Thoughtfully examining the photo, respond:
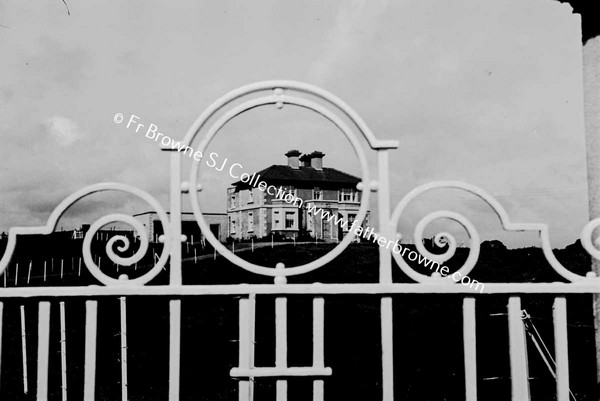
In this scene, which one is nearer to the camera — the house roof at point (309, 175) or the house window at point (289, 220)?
the house roof at point (309, 175)

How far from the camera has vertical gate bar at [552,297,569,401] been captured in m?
2.10

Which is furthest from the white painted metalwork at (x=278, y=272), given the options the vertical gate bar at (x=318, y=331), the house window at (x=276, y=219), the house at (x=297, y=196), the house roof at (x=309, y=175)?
the house window at (x=276, y=219)

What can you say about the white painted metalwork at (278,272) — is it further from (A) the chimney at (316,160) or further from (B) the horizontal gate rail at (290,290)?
(A) the chimney at (316,160)

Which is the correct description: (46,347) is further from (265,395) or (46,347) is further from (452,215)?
(265,395)

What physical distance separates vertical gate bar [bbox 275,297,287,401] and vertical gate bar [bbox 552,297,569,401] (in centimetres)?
111

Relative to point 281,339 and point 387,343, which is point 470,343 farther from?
point 281,339

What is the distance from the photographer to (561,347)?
6.93 feet

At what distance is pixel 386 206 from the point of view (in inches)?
79.8

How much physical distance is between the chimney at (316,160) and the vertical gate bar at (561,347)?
3497 cm

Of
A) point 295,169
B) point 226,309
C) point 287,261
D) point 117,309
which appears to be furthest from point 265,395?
point 295,169

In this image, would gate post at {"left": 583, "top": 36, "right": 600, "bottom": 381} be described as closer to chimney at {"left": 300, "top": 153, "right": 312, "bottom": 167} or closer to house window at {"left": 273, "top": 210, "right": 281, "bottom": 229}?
chimney at {"left": 300, "top": 153, "right": 312, "bottom": 167}

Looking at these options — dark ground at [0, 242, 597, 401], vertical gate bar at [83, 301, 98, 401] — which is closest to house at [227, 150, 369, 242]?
dark ground at [0, 242, 597, 401]

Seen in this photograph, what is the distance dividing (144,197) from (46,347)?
29.4 inches

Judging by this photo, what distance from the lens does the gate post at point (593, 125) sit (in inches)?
90.4
